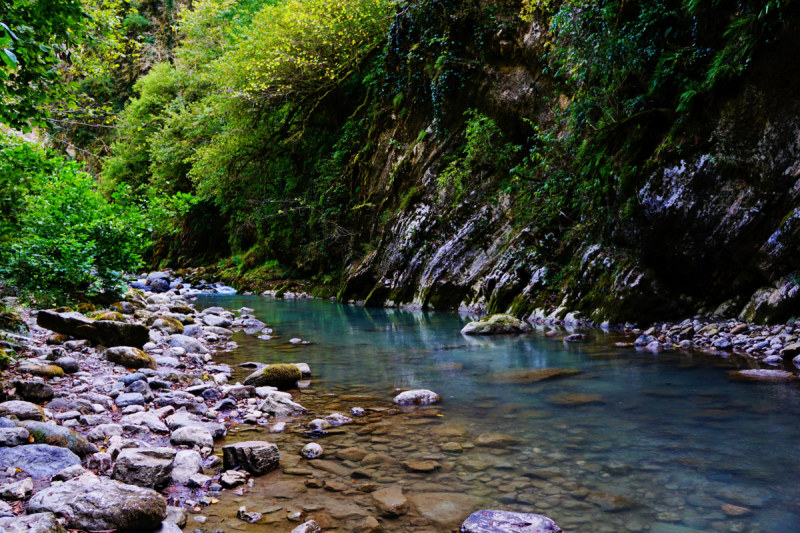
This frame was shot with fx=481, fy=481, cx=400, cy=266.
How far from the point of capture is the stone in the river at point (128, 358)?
5.82 m

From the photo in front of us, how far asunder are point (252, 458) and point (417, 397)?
203cm

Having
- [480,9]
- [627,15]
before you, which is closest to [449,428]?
[627,15]

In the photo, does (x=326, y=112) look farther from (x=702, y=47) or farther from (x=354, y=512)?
(x=354, y=512)

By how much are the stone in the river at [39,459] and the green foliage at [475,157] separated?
1153 centimetres

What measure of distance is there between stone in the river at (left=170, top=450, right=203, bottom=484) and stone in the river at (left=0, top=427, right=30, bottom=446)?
2.89ft

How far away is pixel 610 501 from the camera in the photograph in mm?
2729

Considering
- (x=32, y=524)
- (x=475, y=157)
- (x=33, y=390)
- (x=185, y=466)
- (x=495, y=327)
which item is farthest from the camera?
(x=475, y=157)

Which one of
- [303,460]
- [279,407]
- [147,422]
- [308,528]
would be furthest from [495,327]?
[308,528]

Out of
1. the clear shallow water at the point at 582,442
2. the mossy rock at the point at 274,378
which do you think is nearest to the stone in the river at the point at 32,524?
the clear shallow water at the point at 582,442

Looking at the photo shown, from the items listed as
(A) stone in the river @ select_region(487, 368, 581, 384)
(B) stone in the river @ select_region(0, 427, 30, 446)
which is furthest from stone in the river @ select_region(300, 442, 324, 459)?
(A) stone in the river @ select_region(487, 368, 581, 384)

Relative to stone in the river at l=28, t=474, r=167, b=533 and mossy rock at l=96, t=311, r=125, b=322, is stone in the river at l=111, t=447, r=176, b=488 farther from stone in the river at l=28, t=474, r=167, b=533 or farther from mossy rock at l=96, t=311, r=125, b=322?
mossy rock at l=96, t=311, r=125, b=322

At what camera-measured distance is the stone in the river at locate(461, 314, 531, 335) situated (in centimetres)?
897

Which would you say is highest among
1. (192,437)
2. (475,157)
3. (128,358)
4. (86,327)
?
(475,157)

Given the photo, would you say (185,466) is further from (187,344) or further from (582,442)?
(187,344)
